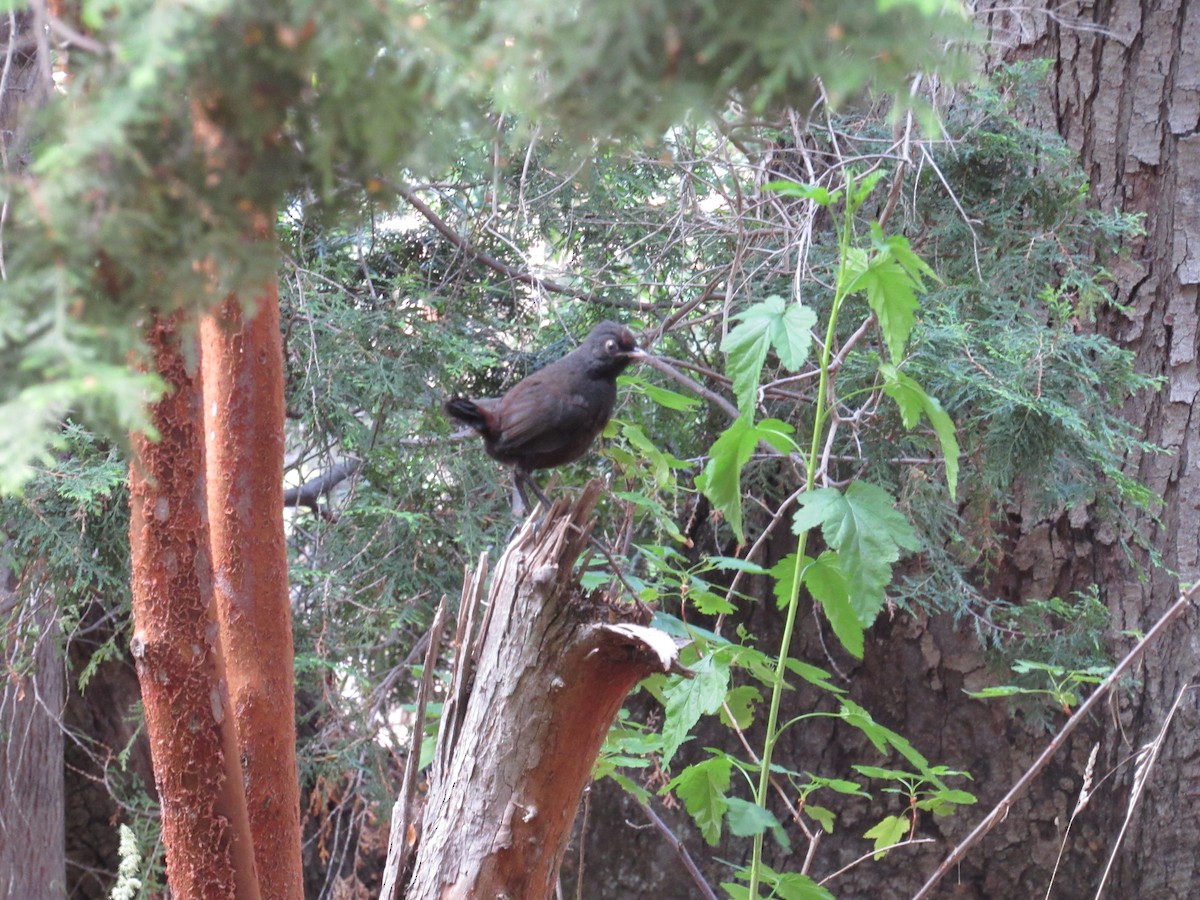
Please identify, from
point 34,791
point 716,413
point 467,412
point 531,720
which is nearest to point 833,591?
point 531,720

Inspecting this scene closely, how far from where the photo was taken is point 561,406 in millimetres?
2182

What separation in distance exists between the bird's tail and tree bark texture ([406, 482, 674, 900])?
2.27ft

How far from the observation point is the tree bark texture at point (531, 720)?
1553 millimetres

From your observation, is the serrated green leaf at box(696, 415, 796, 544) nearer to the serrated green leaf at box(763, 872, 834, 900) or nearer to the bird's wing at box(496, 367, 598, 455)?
the serrated green leaf at box(763, 872, 834, 900)

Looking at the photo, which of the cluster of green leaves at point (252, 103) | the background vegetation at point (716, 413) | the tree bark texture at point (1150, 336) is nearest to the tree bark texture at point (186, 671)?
the background vegetation at point (716, 413)

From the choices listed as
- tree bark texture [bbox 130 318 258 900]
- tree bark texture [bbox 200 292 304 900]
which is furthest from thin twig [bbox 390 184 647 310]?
tree bark texture [bbox 130 318 258 900]

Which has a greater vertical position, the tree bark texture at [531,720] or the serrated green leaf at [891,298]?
the serrated green leaf at [891,298]

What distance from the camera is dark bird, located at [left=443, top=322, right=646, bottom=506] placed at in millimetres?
2193

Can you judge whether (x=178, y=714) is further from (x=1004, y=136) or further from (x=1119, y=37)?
(x=1119, y=37)

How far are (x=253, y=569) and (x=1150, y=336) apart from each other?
222 centimetres

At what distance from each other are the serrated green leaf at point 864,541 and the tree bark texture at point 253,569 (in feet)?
3.74

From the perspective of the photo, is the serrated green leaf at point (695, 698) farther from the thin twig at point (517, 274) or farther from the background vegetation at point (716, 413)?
the thin twig at point (517, 274)

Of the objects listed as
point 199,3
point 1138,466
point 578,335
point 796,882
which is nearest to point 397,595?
point 578,335

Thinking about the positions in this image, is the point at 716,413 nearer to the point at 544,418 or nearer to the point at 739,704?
the point at 544,418
